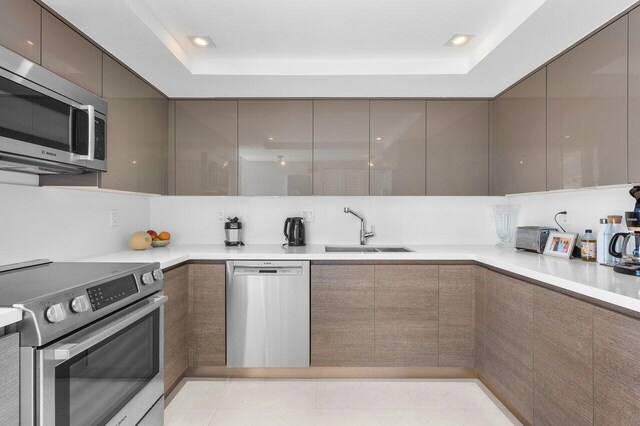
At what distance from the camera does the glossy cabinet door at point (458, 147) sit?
2.91m

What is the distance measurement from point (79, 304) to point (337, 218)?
2240 mm

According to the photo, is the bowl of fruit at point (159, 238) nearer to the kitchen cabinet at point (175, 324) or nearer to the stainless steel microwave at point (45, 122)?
the kitchen cabinet at point (175, 324)

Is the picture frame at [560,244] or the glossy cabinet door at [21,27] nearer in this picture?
the glossy cabinet door at [21,27]

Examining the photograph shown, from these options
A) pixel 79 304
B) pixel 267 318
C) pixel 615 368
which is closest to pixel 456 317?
pixel 615 368

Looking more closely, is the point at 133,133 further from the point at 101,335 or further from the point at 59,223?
the point at 101,335

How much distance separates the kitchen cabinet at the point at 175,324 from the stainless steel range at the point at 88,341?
36 cm

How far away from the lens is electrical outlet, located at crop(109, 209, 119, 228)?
8.47 feet

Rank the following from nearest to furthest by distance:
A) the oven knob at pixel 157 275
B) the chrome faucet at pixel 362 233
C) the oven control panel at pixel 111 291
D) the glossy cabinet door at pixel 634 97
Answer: the oven control panel at pixel 111 291 < the glossy cabinet door at pixel 634 97 < the oven knob at pixel 157 275 < the chrome faucet at pixel 362 233

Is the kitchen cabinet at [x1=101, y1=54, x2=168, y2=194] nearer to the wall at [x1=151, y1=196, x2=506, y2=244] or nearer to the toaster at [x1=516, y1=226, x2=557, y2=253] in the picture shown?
the wall at [x1=151, y1=196, x2=506, y2=244]

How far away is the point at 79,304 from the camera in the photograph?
4.13ft

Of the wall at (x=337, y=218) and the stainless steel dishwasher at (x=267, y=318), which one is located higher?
the wall at (x=337, y=218)

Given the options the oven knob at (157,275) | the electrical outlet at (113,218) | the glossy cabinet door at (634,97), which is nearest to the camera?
the glossy cabinet door at (634,97)

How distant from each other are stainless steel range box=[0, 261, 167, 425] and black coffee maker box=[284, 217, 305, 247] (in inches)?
50.8

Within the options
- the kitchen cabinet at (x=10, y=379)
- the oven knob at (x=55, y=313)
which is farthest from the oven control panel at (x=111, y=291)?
the kitchen cabinet at (x=10, y=379)
